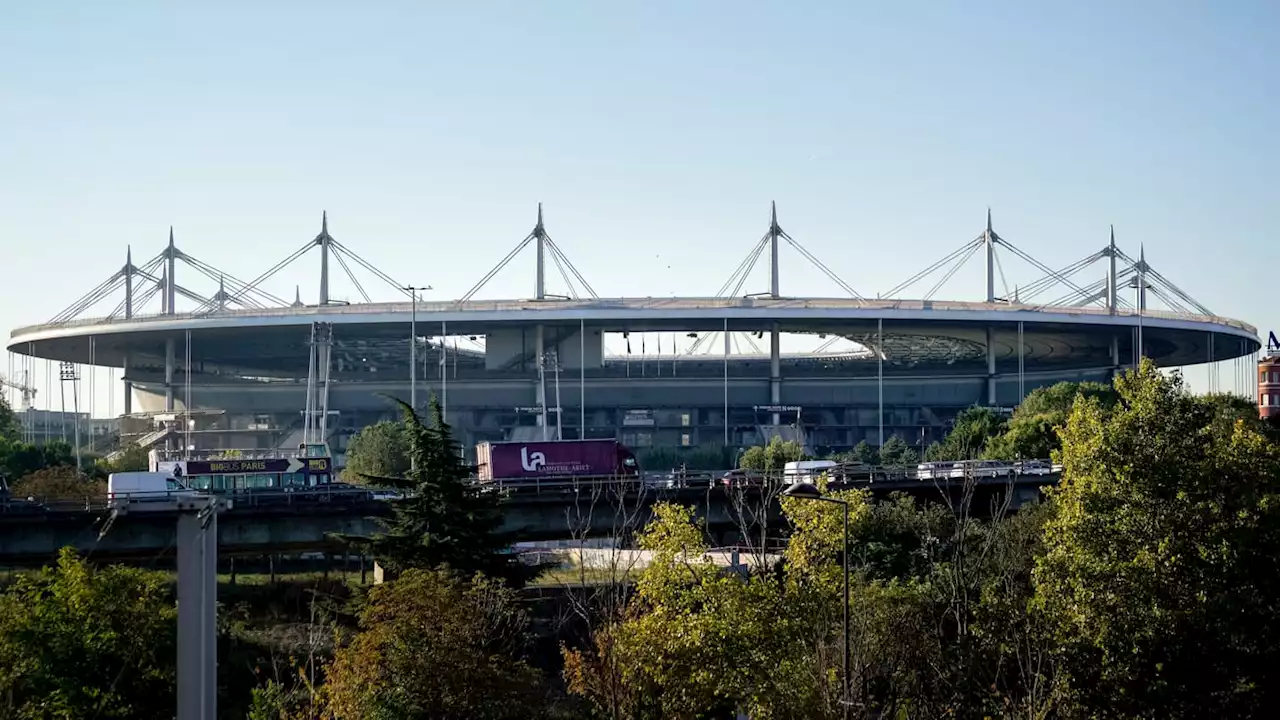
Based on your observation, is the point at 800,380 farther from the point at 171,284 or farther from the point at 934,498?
the point at 934,498

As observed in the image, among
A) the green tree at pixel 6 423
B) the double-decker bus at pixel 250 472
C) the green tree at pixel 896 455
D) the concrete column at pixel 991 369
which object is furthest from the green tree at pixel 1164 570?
the concrete column at pixel 991 369

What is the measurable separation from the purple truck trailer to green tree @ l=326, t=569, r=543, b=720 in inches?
969

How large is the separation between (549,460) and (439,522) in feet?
69.6

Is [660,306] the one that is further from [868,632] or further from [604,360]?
[868,632]

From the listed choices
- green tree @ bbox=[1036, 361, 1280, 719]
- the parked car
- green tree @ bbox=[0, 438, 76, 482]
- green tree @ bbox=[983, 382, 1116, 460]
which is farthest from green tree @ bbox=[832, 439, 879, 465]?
green tree @ bbox=[1036, 361, 1280, 719]

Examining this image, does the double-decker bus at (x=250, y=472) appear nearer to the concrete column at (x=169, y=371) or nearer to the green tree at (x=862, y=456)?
the green tree at (x=862, y=456)

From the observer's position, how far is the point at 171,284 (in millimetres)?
111812

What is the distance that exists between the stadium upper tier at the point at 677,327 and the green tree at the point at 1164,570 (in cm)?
6497

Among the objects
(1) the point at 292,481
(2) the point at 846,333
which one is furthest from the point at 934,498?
(2) the point at 846,333

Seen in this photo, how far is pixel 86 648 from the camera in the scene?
2508cm

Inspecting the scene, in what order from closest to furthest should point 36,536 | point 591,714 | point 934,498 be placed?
point 591,714, point 36,536, point 934,498

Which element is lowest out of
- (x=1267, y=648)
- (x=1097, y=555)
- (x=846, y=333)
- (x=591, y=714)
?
(x=591, y=714)

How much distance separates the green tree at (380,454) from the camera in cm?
6550

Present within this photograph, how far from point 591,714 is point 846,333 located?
71532 millimetres
